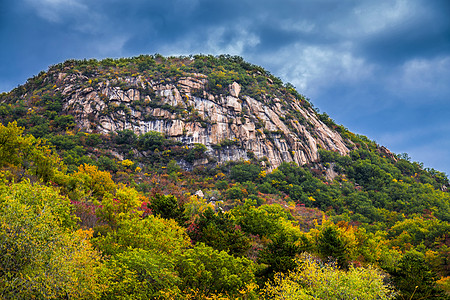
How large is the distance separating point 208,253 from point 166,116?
7536 cm

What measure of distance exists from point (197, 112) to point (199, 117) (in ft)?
7.54

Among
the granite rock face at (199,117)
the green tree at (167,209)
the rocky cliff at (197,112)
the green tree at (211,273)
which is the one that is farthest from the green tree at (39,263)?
the granite rock face at (199,117)

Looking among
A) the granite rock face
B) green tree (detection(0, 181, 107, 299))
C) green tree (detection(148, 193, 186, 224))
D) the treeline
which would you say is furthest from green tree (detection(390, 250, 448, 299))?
the granite rock face

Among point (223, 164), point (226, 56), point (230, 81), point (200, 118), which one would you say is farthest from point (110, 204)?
point (226, 56)

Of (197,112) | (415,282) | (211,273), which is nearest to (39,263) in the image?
(211,273)

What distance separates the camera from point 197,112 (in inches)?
3787

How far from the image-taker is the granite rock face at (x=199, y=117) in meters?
89.7

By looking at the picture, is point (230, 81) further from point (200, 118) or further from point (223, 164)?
point (223, 164)

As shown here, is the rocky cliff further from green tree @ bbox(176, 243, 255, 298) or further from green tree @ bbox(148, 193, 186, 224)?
green tree @ bbox(176, 243, 255, 298)

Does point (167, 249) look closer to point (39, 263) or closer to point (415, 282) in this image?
point (39, 263)

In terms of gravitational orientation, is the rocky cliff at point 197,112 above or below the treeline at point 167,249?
above

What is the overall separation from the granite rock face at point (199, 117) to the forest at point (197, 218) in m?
4.21

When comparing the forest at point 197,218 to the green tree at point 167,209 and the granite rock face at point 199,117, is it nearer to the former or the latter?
the green tree at point 167,209

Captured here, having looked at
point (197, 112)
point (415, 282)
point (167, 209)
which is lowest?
point (415, 282)
